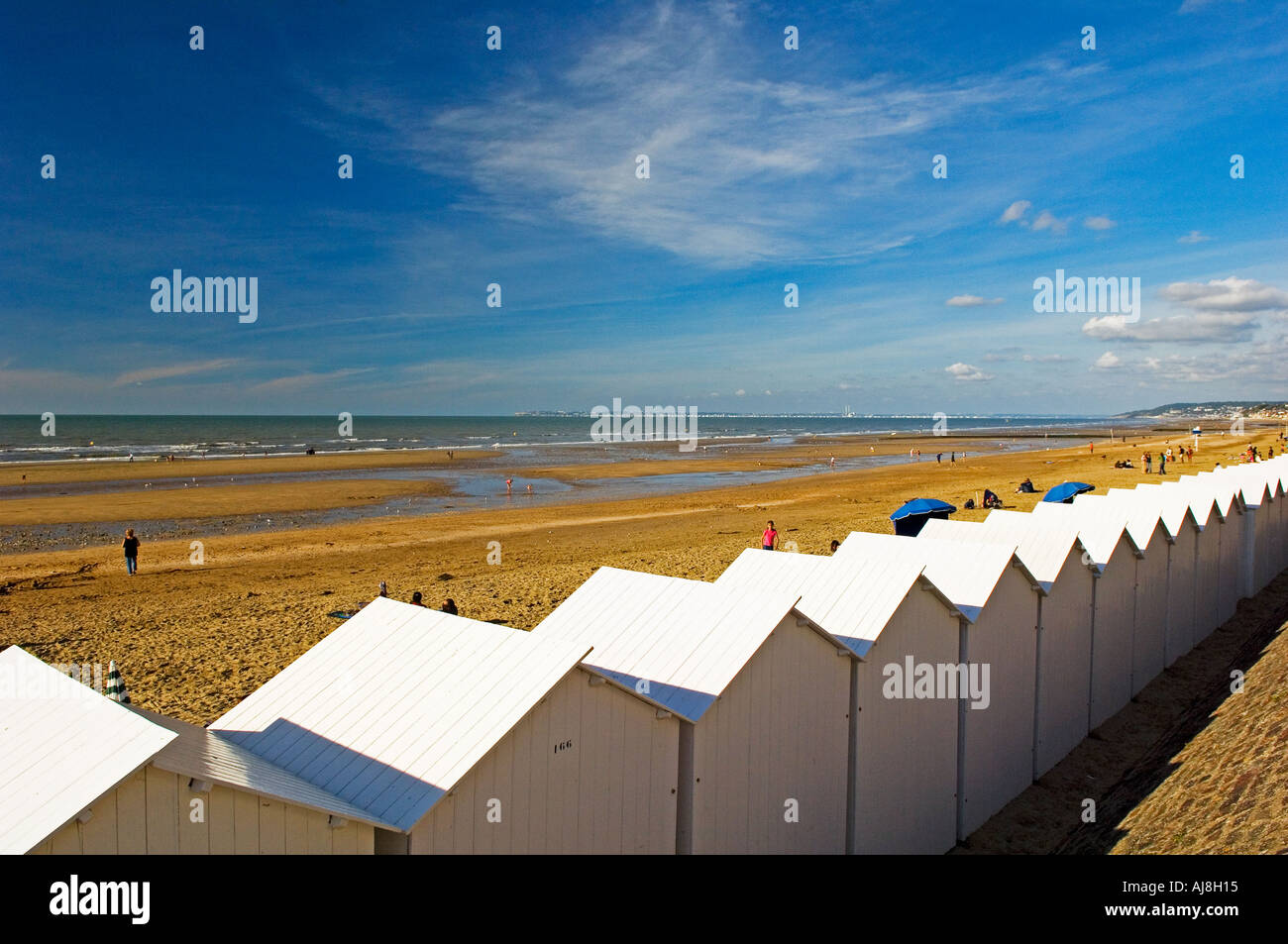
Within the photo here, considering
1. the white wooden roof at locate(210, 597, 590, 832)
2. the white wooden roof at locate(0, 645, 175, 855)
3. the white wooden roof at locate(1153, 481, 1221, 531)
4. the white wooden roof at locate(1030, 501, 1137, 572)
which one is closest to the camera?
the white wooden roof at locate(0, 645, 175, 855)

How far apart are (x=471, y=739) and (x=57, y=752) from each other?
2.33 meters

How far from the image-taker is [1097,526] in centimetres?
1450

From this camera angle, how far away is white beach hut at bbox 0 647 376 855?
3.91 metres

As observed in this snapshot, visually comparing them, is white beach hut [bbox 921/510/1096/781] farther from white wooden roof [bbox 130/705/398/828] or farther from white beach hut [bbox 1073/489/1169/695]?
white wooden roof [bbox 130/705/398/828]

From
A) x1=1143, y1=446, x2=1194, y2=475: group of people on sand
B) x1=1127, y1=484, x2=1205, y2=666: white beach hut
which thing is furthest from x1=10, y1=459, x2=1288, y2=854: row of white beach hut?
x1=1143, y1=446, x2=1194, y2=475: group of people on sand

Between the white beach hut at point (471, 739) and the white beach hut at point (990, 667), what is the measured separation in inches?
196

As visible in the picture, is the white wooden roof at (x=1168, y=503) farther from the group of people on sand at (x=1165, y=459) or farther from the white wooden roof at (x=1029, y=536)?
the group of people on sand at (x=1165, y=459)

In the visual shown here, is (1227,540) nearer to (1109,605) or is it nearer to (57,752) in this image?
(1109,605)

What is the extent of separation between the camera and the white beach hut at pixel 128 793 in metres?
3.91

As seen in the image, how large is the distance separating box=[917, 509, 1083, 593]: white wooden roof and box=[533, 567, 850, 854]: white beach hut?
490 centimetres
